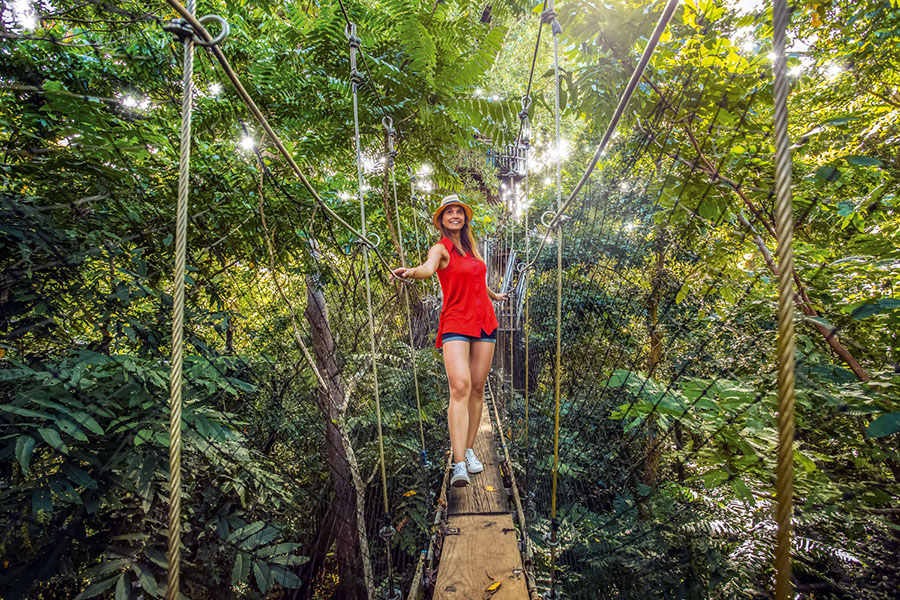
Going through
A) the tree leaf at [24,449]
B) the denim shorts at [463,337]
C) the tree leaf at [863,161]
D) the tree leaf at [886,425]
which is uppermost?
the tree leaf at [863,161]

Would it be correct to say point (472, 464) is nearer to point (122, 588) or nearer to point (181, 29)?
→ point (122, 588)

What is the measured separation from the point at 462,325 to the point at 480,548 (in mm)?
796

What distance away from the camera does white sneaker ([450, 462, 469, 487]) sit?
4.25ft

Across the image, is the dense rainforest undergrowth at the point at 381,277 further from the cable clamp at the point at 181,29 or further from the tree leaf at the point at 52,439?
the cable clamp at the point at 181,29

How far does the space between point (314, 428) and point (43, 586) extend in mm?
1473

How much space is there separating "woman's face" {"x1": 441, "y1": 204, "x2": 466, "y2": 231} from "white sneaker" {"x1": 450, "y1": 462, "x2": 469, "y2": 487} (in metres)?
1.00

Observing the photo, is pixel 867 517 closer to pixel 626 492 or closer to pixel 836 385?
pixel 836 385

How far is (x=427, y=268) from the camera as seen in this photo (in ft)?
4.36

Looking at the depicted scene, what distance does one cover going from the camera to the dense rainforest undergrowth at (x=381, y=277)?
850 millimetres

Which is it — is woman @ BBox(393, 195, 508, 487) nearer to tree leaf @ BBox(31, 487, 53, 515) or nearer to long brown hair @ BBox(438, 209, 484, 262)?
long brown hair @ BBox(438, 209, 484, 262)

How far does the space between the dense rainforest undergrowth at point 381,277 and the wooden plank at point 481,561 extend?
288 millimetres

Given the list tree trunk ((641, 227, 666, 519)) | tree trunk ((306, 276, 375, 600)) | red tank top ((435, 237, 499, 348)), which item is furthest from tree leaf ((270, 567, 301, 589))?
tree trunk ((641, 227, 666, 519))

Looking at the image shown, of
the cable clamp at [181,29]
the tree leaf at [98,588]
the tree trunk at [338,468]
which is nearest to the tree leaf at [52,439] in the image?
the tree leaf at [98,588]

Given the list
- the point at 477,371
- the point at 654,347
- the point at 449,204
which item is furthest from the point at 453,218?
the point at 654,347
